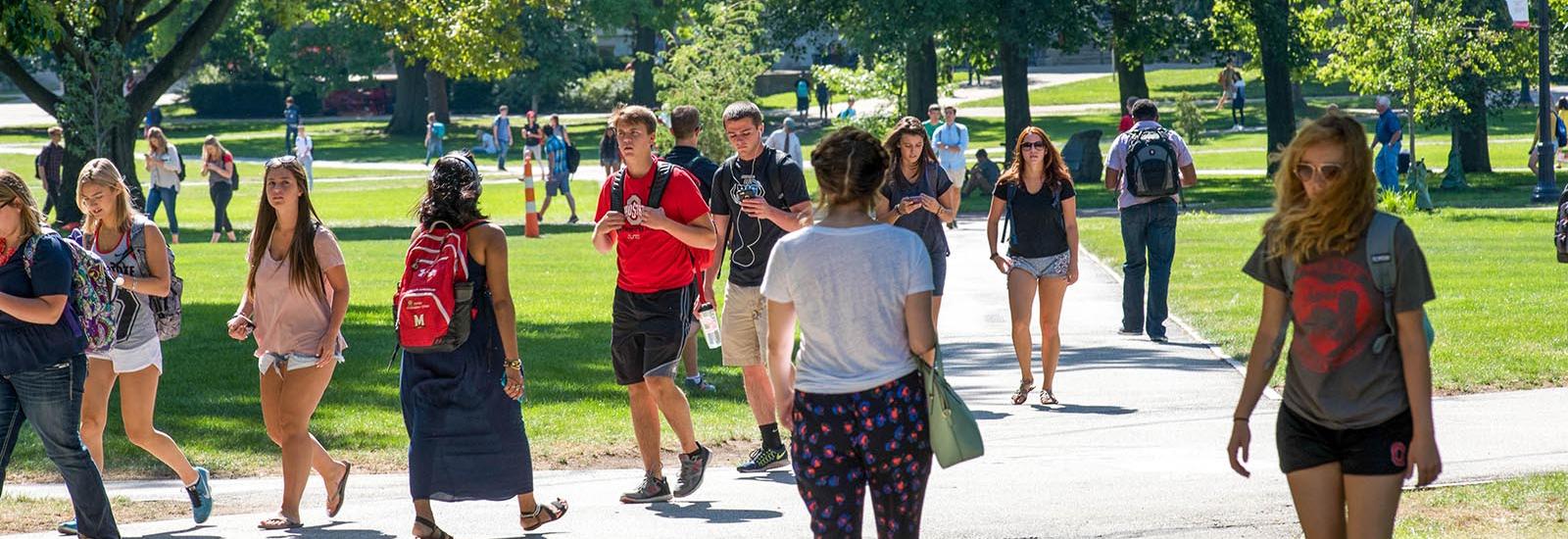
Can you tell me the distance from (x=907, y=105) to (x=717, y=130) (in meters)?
7.34

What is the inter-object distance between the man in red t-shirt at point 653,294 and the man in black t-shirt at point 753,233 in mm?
401

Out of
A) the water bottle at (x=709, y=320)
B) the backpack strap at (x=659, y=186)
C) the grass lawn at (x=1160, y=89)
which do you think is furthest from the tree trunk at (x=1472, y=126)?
the backpack strap at (x=659, y=186)

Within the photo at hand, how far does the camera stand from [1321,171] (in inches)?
194

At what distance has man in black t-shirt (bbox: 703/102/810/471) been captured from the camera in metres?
8.46

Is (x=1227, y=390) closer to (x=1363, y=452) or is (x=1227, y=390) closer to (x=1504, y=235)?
(x=1363, y=452)

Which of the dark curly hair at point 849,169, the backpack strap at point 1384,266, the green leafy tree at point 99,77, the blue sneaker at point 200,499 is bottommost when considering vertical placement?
the blue sneaker at point 200,499

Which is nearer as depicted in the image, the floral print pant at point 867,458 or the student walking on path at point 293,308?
the floral print pant at point 867,458

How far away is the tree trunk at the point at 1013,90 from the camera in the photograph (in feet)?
113

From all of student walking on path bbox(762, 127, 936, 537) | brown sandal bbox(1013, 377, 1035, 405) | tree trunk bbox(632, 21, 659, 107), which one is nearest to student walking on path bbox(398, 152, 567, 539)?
student walking on path bbox(762, 127, 936, 537)

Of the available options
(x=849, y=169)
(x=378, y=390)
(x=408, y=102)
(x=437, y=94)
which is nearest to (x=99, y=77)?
(x=378, y=390)

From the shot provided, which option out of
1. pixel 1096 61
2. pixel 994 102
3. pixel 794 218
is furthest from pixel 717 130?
pixel 1096 61

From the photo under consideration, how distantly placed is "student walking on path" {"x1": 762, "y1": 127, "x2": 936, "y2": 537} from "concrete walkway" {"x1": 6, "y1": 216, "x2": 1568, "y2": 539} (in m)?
1.97

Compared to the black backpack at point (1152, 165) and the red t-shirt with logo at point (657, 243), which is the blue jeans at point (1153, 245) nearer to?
the black backpack at point (1152, 165)

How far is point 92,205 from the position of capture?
746cm
